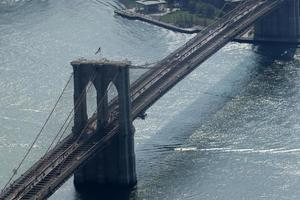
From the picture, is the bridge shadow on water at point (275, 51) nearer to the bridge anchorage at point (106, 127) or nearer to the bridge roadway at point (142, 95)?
the bridge roadway at point (142, 95)

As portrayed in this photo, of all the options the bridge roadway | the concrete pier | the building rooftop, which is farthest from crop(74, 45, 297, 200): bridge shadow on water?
the building rooftop

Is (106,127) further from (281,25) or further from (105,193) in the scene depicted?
(281,25)

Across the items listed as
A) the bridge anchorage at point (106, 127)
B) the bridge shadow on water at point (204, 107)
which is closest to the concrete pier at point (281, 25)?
the bridge shadow on water at point (204, 107)

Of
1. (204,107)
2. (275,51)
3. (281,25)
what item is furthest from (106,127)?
(281,25)

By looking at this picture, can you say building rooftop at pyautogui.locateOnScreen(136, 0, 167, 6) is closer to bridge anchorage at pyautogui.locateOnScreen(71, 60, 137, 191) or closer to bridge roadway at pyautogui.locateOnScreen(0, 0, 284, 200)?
bridge roadway at pyautogui.locateOnScreen(0, 0, 284, 200)

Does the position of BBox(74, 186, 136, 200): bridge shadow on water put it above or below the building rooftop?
below

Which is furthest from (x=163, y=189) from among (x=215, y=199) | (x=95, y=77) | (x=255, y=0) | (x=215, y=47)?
(x=255, y=0)

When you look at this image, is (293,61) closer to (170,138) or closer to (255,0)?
(255,0)
